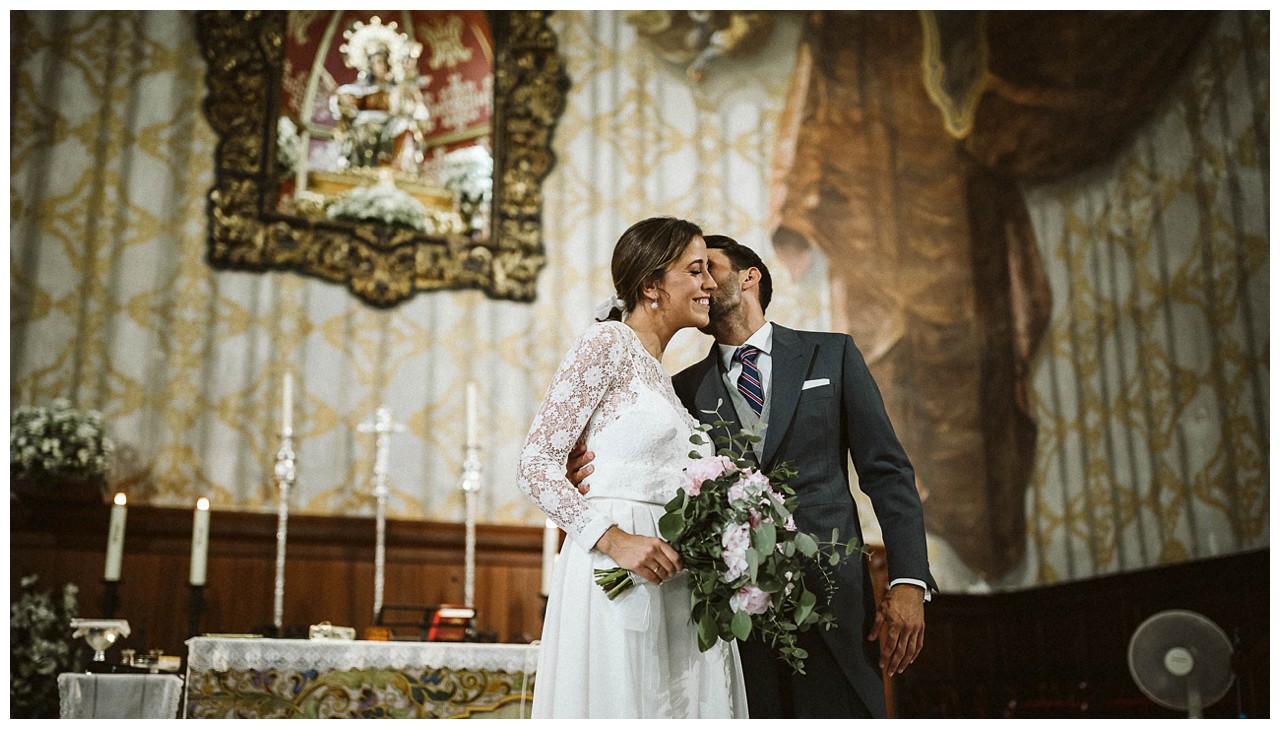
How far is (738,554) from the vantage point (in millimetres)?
2320

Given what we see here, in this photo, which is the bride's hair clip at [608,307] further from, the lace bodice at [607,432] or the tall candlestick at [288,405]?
the tall candlestick at [288,405]

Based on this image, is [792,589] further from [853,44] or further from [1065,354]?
[853,44]

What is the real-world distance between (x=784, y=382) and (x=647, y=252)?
0.47 metres

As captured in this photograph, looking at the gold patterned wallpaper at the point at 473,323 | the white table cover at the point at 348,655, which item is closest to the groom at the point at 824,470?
the white table cover at the point at 348,655

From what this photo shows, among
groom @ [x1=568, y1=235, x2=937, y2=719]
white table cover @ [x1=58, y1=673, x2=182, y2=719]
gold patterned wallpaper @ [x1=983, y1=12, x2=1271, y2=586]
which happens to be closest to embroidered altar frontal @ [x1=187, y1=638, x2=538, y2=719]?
white table cover @ [x1=58, y1=673, x2=182, y2=719]

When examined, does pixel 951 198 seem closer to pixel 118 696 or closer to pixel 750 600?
pixel 750 600

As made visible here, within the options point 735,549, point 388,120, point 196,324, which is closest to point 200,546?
point 196,324

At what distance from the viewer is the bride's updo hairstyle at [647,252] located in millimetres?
2770

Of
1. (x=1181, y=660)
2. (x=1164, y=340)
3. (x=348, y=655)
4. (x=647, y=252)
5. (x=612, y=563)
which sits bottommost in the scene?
(x=1181, y=660)

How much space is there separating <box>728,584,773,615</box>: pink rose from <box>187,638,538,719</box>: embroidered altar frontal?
4.99 feet

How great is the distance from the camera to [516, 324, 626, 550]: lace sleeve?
2492mm

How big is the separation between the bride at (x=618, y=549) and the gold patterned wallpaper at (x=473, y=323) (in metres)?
3.02

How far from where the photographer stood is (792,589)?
2.38 meters

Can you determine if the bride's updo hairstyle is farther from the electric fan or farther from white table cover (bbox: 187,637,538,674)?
the electric fan
